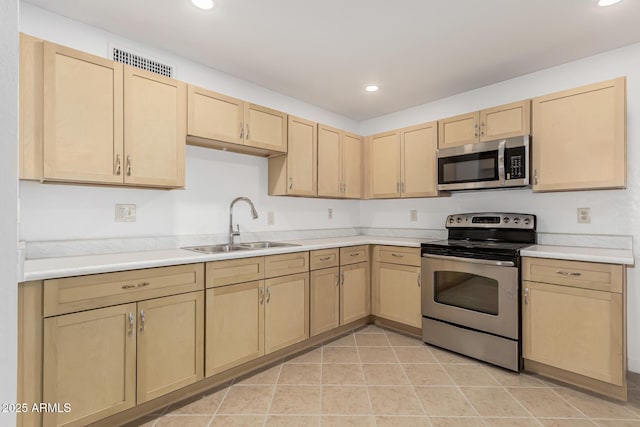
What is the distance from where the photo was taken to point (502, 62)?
2.57 m

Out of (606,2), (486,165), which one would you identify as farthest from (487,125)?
(606,2)

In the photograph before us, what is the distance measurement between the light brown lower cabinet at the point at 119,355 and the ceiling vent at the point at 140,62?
170cm

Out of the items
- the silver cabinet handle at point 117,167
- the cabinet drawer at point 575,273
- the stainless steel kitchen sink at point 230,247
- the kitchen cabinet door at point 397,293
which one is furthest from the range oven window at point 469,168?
the silver cabinet handle at point 117,167

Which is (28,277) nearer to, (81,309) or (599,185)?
(81,309)

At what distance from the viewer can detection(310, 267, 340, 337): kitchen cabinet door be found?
110 inches

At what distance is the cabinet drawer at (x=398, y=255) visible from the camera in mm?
2982

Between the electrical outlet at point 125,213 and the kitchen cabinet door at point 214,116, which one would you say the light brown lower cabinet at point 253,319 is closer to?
the electrical outlet at point 125,213

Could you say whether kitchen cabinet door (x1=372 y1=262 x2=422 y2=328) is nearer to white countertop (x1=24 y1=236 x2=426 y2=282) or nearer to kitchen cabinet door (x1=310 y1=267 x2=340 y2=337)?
kitchen cabinet door (x1=310 y1=267 x2=340 y2=337)

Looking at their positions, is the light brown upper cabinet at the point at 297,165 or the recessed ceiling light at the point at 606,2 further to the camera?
the light brown upper cabinet at the point at 297,165

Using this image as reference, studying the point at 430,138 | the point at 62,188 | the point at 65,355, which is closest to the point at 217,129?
the point at 62,188

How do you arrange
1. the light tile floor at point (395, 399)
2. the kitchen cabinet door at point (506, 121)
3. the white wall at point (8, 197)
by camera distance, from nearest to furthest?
the white wall at point (8, 197) → the light tile floor at point (395, 399) → the kitchen cabinet door at point (506, 121)

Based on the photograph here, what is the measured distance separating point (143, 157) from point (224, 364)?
1520 mm

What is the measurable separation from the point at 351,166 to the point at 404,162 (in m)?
0.61

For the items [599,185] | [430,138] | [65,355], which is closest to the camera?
[65,355]
